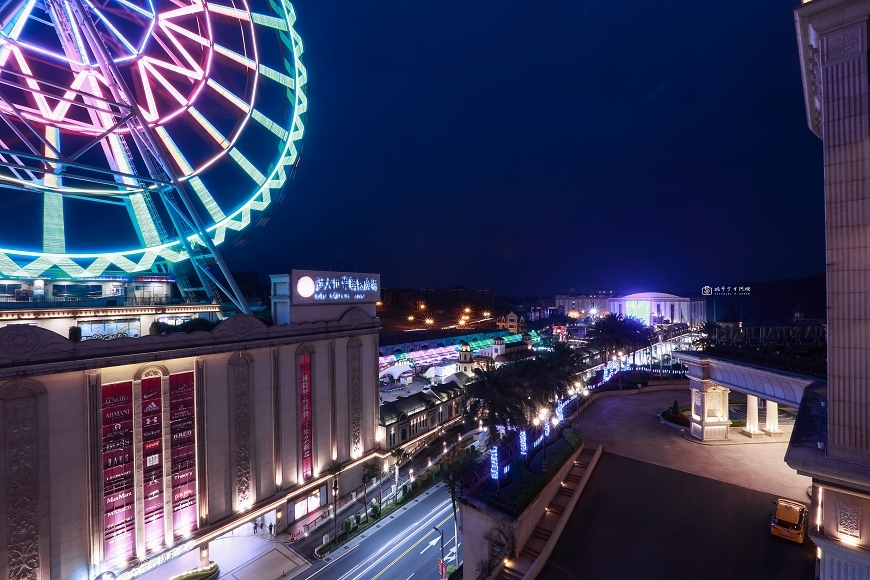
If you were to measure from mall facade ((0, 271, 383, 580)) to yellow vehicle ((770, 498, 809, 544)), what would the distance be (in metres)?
28.2

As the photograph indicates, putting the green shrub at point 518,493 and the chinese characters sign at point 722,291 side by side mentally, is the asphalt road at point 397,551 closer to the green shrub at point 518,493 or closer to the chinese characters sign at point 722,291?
the green shrub at point 518,493

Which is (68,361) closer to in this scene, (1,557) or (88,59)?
(1,557)

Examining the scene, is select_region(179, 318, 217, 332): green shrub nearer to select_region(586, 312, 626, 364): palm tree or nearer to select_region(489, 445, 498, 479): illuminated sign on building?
select_region(489, 445, 498, 479): illuminated sign on building

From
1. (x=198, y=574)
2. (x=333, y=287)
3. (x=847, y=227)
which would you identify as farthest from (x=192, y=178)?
(x=847, y=227)

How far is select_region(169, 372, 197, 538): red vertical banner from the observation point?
23922 millimetres

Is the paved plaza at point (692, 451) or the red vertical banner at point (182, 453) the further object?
the red vertical banner at point (182, 453)

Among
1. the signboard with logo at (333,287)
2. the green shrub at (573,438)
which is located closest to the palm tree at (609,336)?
the green shrub at (573,438)

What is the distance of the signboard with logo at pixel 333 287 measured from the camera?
3259cm

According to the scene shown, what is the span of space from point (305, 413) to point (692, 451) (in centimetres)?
2757

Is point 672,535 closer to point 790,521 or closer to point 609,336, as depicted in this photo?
point 790,521

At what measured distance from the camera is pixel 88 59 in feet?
87.0

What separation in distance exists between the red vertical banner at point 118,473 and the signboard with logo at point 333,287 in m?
12.7

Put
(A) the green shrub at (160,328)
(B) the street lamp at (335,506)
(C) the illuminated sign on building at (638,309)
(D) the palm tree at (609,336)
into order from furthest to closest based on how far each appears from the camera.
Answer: (C) the illuminated sign on building at (638,309)
(D) the palm tree at (609,336)
(B) the street lamp at (335,506)
(A) the green shrub at (160,328)

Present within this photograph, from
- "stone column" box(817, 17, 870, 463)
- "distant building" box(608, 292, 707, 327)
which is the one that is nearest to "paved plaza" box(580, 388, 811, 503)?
"stone column" box(817, 17, 870, 463)
